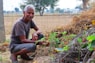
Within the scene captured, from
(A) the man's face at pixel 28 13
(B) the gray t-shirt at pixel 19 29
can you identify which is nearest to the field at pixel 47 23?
(B) the gray t-shirt at pixel 19 29

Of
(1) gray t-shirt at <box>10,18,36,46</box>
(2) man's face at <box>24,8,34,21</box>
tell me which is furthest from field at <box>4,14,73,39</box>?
(2) man's face at <box>24,8,34,21</box>

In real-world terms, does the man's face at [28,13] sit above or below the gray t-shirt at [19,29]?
above

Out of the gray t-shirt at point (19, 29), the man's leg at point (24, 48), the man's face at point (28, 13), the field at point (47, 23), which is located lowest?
the field at point (47, 23)

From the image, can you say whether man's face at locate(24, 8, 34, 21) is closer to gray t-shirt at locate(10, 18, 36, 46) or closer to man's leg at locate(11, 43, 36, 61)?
gray t-shirt at locate(10, 18, 36, 46)

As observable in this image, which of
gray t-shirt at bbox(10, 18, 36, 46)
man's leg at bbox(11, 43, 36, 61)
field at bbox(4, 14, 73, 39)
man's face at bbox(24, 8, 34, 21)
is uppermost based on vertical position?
man's face at bbox(24, 8, 34, 21)

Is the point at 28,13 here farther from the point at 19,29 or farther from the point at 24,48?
the point at 24,48

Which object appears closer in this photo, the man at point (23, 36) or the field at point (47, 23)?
the man at point (23, 36)

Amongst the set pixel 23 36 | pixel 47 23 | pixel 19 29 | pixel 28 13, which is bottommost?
pixel 47 23

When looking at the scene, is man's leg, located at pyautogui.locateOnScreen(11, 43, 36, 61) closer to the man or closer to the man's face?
the man

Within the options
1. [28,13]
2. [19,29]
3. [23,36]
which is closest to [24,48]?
[23,36]

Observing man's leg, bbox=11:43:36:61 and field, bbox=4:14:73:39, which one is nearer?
man's leg, bbox=11:43:36:61

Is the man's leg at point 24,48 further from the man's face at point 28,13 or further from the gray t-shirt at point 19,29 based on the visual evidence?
the man's face at point 28,13

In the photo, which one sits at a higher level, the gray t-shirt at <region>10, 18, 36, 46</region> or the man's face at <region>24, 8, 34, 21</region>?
the man's face at <region>24, 8, 34, 21</region>

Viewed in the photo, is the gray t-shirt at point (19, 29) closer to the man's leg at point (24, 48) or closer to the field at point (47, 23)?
the man's leg at point (24, 48)
